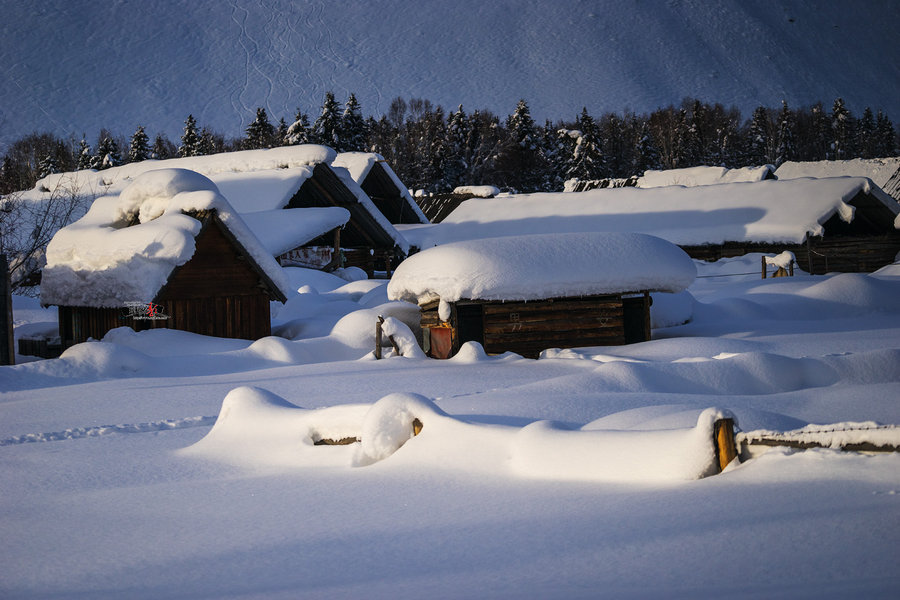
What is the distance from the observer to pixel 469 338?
15281 millimetres

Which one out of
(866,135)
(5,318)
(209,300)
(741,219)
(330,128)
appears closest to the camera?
(5,318)

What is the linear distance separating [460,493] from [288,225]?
2010 cm

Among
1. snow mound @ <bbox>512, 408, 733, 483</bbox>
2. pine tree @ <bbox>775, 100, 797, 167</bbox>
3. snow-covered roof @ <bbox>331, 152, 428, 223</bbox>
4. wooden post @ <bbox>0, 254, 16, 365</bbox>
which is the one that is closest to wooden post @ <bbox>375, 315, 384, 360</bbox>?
wooden post @ <bbox>0, 254, 16, 365</bbox>

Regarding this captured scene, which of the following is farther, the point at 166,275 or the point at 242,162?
the point at 242,162

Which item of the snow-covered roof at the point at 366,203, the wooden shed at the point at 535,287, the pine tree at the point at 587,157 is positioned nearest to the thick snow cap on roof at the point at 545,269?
the wooden shed at the point at 535,287

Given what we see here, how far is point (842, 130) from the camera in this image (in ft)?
301

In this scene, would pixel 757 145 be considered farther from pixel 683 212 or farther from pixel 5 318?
pixel 5 318

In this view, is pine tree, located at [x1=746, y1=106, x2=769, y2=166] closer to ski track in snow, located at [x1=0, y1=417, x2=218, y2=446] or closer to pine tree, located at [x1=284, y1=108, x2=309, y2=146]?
pine tree, located at [x1=284, y1=108, x2=309, y2=146]

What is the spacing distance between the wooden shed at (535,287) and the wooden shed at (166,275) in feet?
11.0

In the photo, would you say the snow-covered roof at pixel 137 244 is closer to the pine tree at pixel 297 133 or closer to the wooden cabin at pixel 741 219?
the wooden cabin at pixel 741 219

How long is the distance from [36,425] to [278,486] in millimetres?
4726

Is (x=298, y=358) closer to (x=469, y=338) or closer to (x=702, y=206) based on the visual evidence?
(x=469, y=338)

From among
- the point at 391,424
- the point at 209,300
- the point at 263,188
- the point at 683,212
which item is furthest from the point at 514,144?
the point at 391,424

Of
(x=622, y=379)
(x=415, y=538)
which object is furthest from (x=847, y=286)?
(x=415, y=538)
